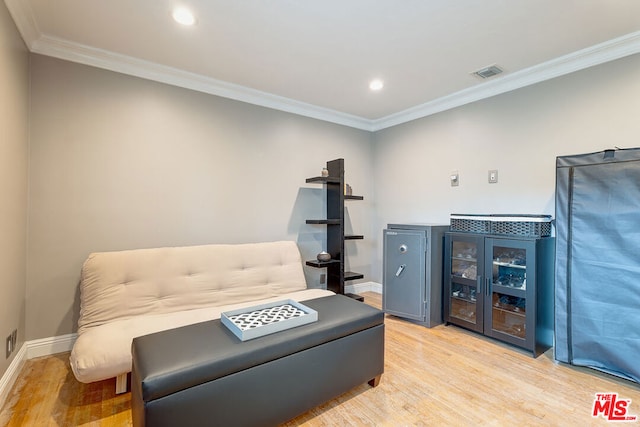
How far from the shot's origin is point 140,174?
8.87 ft

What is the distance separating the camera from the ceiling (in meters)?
1.96

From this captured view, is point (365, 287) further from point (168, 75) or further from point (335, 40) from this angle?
point (168, 75)

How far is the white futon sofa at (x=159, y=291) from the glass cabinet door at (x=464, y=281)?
1.38 meters

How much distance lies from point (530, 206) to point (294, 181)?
7.90 feet

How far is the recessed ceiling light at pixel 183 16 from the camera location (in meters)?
1.98

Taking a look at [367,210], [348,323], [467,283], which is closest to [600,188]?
[467,283]

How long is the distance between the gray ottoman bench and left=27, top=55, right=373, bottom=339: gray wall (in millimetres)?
1359

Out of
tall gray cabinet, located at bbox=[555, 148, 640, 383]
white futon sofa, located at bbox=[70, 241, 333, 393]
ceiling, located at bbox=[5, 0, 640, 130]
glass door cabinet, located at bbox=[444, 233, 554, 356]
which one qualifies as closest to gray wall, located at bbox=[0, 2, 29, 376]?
ceiling, located at bbox=[5, 0, 640, 130]

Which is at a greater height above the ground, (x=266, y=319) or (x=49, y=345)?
(x=266, y=319)

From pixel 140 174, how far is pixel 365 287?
3.11 metres

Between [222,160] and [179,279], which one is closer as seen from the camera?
[179,279]

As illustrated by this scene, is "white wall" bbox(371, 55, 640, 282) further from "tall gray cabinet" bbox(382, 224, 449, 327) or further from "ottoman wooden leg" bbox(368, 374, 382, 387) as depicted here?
"ottoman wooden leg" bbox(368, 374, 382, 387)

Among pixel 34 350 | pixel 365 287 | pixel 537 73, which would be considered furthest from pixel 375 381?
pixel 537 73

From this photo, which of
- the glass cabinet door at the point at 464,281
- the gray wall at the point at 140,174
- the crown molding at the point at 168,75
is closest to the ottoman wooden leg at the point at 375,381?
the glass cabinet door at the point at 464,281
